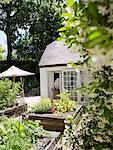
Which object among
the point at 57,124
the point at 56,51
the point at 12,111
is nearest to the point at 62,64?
the point at 56,51

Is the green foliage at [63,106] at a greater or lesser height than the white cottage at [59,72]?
lesser

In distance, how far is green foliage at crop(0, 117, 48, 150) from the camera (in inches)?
192

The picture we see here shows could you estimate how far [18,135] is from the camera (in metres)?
5.26

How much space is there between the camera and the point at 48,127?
31.3ft

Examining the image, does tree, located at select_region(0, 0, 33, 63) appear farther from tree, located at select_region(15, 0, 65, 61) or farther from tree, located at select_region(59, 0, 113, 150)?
tree, located at select_region(59, 0, 113, 150)

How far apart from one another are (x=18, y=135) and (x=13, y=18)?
26.3 meters

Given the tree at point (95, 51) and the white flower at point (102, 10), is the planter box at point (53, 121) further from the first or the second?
the white flower at point (102, 10)

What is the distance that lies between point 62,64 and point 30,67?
11658mm

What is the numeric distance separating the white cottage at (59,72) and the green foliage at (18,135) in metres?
7.94

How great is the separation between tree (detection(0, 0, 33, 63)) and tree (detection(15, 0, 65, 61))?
2.83 feet

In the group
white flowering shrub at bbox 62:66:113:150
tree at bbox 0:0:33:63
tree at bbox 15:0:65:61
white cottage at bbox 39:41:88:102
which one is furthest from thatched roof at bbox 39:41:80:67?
tree at bbox 0:0:33:63

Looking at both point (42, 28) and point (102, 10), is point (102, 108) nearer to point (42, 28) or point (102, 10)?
point (102, 10)

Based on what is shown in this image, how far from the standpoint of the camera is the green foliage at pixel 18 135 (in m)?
4.87

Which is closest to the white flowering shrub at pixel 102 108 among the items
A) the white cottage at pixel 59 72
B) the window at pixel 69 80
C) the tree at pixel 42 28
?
the white cottage at pixel 59 72
